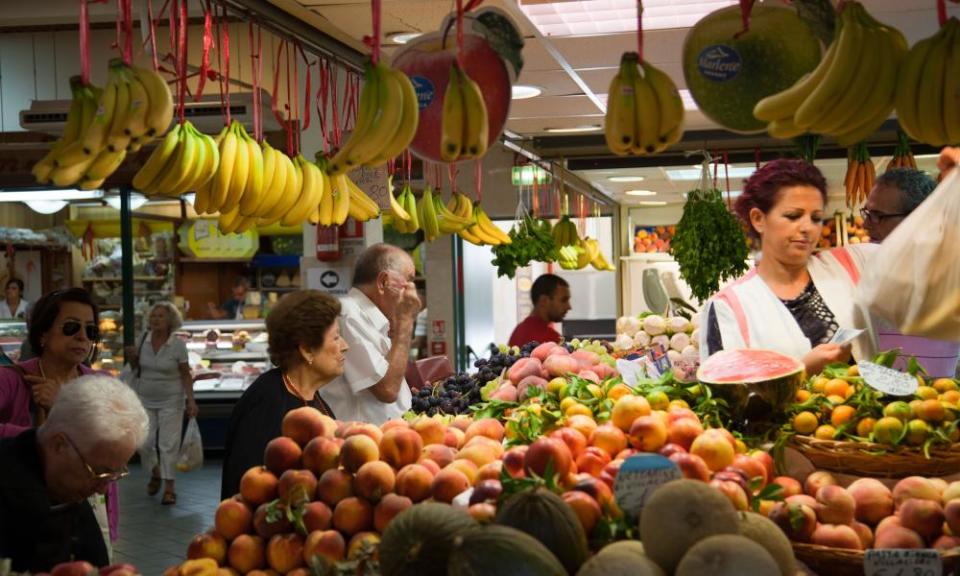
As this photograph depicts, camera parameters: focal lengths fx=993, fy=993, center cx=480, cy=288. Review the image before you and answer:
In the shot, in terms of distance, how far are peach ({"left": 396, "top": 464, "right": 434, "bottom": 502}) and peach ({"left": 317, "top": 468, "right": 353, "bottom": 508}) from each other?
12 centimetres

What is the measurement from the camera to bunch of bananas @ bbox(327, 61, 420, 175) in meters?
2.30

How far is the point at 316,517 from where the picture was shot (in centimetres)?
217

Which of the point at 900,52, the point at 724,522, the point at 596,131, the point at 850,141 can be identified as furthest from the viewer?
the point at 596,131

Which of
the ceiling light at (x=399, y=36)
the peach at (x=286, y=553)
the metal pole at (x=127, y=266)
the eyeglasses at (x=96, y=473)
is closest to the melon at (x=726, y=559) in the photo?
the peach at (x=286, y=553)

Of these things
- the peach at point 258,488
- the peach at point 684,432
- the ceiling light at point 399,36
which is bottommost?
the peach at point 258,488

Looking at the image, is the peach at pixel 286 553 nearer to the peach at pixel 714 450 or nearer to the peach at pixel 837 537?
the peach at pixel 714 450

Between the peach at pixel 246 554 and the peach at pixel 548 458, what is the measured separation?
633 millimetres

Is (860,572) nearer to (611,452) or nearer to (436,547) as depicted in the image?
(611,452)

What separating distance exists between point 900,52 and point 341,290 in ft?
15.5

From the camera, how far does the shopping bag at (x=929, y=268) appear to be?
8.98ft

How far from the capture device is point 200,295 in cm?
1185

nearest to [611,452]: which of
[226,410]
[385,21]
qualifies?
[385,21]

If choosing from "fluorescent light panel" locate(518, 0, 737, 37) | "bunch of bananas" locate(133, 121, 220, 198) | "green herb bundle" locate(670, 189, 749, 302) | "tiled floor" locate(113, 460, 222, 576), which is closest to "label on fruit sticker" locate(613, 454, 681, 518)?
"bunch of bananas" locate(133, 121, 220, 198)

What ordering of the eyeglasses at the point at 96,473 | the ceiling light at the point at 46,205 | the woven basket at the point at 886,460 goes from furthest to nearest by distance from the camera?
the ceiling light at the point at 46,205 < the eyeglasses at the point at 96,473 < the woven basket at the point at 886,460
